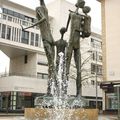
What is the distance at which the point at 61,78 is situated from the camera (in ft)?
33.9

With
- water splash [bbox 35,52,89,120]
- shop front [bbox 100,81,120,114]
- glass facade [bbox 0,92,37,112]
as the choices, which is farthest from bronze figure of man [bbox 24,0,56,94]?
glass facade [bbox 0,92,37,112]

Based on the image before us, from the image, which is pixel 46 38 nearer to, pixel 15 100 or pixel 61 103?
pixel 61 103

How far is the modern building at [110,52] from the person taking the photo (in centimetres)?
4135

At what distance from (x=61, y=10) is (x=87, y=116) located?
5067 centimetres

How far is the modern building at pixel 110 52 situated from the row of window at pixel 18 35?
44.9 ft

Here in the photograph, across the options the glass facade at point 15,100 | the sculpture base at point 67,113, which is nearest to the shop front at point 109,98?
the glass facade at point 15,100

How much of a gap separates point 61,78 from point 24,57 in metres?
46.4

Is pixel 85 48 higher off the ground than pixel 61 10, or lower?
lower

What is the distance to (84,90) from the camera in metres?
56.6

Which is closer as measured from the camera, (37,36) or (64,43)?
(64,43)

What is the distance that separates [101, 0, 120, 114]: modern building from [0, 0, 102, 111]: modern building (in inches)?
142

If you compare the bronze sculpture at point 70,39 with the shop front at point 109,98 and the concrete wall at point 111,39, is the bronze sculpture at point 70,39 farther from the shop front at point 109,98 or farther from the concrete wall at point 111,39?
the shop front at point 109,98

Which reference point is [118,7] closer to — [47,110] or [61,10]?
[61,10]

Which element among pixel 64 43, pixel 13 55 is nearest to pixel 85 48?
pixel 13 55
